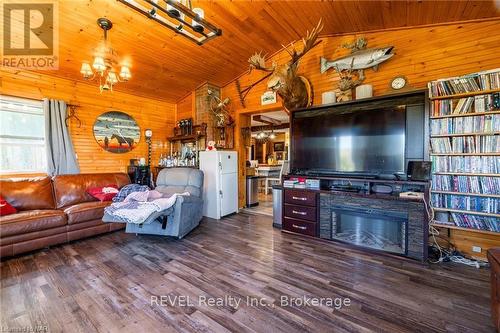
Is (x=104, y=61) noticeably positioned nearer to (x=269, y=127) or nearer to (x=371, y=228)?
(x=371, y=228)

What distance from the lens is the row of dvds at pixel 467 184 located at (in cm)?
237

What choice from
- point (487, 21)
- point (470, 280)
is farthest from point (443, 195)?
point (487, 21)

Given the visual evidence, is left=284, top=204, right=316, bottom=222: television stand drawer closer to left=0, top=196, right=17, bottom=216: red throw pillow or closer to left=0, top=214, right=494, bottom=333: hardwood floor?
left=0, top=214, right=494, bottom=333: hardwood floor

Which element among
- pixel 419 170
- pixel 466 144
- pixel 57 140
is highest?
pixel 57 140

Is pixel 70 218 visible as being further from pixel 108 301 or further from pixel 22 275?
pixel 108 301

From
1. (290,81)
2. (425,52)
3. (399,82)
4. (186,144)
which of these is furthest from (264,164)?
(425,52)

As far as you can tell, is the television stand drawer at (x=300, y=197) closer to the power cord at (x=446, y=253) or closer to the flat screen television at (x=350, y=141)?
the flat screen television at (x=350, y=141)

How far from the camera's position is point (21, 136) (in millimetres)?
3584

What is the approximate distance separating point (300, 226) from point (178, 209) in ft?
5.96

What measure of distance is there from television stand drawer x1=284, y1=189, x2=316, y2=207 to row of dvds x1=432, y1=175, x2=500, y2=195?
4.82 ft

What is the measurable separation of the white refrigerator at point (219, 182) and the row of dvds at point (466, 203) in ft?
10.7

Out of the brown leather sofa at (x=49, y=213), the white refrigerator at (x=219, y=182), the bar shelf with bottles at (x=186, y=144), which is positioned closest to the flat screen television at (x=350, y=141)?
the white refrigerator at (x=219, y=182)

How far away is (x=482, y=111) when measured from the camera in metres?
2.38

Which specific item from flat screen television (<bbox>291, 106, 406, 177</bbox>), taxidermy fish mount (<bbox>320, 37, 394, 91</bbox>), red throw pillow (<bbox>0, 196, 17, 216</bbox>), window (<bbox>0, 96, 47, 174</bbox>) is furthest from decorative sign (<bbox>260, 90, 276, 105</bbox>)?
red throw pillow (<bbox>0, 196, 17, 216</bbox>)
